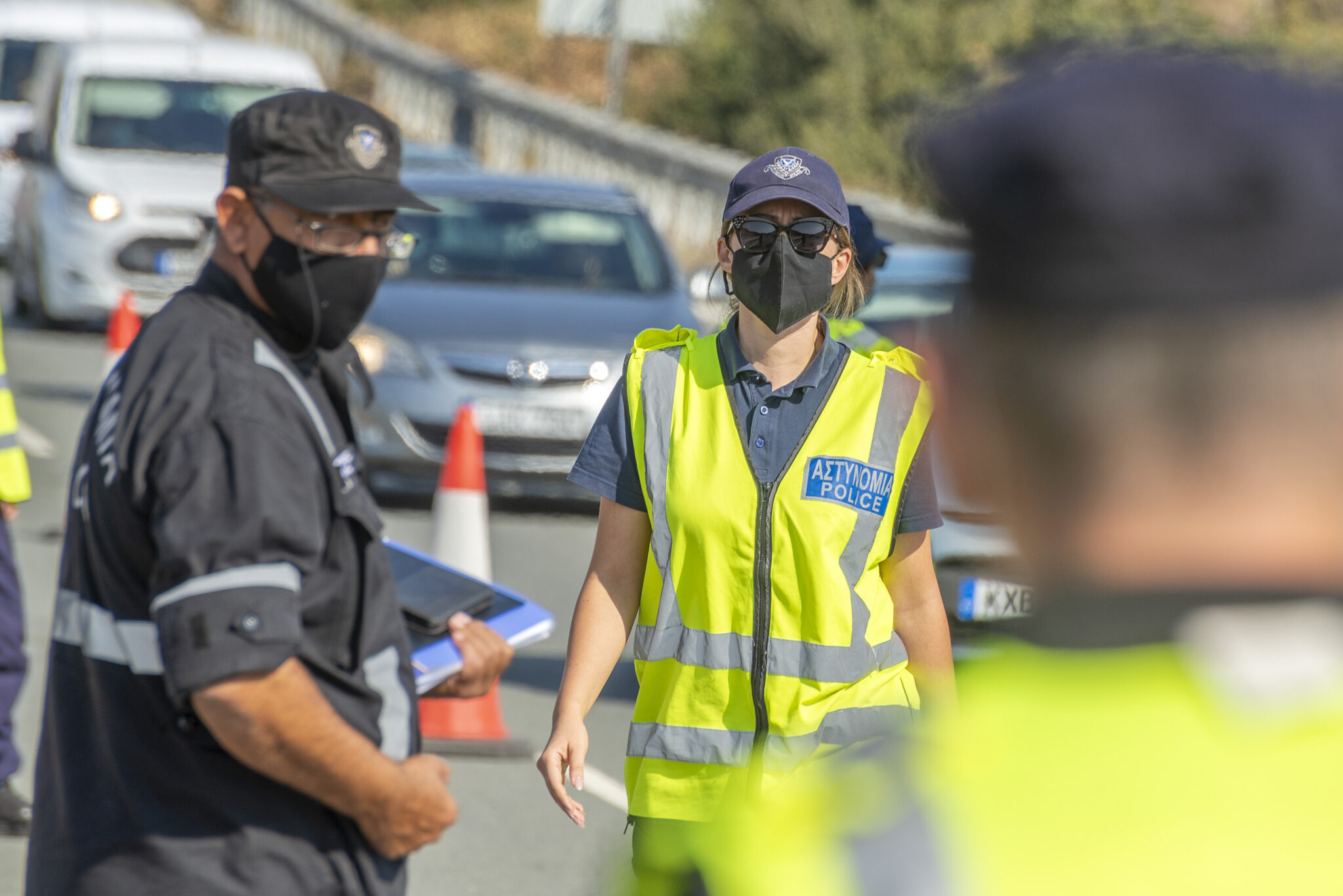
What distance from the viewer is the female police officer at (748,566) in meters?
2.88

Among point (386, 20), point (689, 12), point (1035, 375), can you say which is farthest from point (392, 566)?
point (386, 20)

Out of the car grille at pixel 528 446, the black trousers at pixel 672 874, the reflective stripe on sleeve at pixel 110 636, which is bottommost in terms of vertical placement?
the car grille at pixel 528 446

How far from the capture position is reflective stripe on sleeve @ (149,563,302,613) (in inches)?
84.6

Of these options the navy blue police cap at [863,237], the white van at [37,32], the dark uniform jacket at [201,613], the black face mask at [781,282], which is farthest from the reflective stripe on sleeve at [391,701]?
the white van at [37,32]

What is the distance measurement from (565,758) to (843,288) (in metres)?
1.13

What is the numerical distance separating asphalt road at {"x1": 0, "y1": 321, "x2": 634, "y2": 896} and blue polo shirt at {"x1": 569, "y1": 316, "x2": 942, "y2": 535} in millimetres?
761

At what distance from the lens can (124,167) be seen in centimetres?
1428

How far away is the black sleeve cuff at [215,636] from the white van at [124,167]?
11.8 meters

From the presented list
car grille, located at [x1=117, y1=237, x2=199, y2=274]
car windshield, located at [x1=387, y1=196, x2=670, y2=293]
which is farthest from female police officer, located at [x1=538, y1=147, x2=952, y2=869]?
car grille, located at [x1=117, y1=237, x2=199, y2=274]

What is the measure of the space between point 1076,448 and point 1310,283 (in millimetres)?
146

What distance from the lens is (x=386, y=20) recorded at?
158 feet

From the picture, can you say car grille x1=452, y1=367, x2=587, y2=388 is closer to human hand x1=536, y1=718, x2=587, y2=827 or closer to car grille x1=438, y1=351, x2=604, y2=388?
car grille x1=438, y1=351, x2=604, y2=388

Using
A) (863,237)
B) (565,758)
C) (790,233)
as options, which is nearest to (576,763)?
(565,758)

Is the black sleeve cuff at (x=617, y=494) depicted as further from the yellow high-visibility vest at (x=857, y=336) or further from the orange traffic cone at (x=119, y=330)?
the orange traffic cone at (x=119, y=330)
